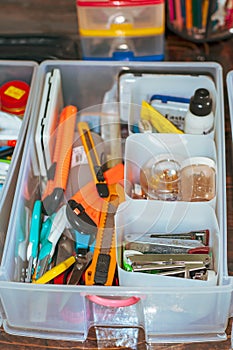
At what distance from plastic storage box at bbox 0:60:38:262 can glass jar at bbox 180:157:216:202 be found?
0.75 feet

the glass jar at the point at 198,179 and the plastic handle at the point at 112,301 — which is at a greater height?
the glass jar at the point at 198,179

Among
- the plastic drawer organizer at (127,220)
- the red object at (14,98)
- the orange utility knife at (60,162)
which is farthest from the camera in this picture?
the red object at (14,98)

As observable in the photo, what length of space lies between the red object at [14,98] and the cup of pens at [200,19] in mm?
308

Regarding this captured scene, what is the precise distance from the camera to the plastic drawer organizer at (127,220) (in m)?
0.74

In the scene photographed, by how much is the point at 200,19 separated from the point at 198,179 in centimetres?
37

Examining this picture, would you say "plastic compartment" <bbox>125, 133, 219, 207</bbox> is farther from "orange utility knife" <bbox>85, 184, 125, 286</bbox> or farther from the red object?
the red object

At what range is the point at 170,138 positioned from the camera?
2.86 feet

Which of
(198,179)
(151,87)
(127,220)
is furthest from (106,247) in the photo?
(151,87)

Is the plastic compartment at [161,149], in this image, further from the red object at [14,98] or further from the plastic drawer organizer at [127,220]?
the red object at [14,98]

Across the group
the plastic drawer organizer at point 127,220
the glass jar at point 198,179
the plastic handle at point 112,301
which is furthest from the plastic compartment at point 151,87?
the plastic handle at point 112,301

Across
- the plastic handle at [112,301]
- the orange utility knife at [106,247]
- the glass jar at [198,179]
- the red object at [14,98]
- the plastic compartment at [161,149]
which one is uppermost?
the red object at [14,98]

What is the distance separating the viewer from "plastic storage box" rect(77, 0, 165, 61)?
1005mm

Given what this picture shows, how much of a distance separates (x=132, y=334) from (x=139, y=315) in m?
0.03

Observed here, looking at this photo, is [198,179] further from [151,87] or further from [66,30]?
[66,30]
